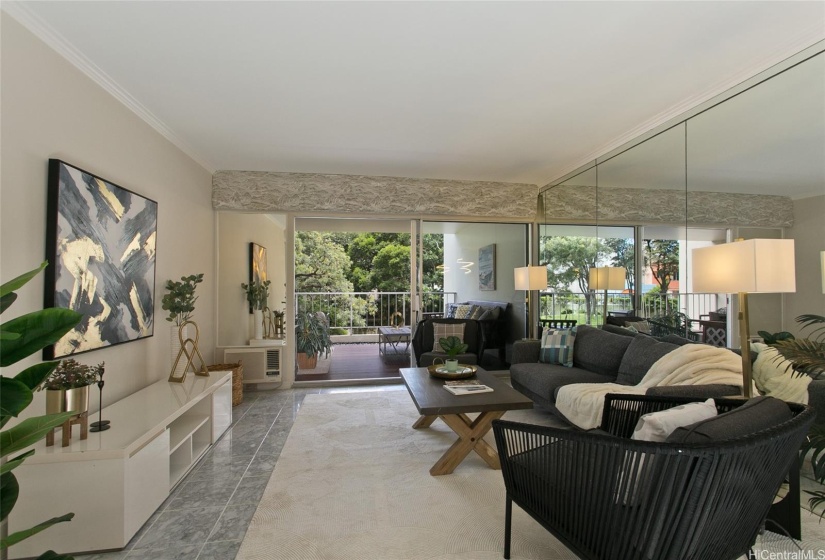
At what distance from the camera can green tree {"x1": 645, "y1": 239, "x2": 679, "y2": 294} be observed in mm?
3023

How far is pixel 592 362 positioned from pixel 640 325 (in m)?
0.55

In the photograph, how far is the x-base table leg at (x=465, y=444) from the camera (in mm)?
2520

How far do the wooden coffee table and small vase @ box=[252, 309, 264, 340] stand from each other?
388 cm

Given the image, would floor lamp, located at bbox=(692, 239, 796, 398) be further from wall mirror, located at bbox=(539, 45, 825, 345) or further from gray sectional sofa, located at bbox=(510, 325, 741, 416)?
gray sectional sofa, located at bbox=(510, 325, 741, 416)

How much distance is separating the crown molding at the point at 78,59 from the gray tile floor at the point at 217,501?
2567mm

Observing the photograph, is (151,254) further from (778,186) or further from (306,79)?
(778,186)

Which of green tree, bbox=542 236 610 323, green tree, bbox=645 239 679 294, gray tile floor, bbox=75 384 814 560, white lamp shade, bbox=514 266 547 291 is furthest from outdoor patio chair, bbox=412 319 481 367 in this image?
green tree, bbox=645 239 679 294

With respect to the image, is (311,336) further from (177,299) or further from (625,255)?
(625,255)

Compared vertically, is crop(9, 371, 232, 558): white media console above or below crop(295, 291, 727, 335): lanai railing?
below

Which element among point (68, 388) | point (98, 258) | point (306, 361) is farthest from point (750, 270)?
point (306, 361)

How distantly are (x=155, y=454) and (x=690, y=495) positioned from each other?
2418 millimetres

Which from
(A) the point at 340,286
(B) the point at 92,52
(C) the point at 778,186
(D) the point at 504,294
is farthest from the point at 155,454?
(A) the point at 340,286

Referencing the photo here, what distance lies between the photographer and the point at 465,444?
2.57 meters

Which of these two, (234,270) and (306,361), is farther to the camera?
(306,361)
